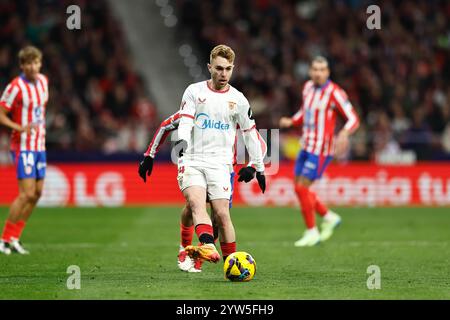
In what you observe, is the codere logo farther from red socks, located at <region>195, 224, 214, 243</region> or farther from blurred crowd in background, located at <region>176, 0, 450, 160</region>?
blurred crowd in background, located at <region>176, 0, 450, 160</region>

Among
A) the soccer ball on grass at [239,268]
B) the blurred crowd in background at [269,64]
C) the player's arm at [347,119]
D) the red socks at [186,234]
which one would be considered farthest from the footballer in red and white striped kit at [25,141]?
the blurred crowd in background at [269,64]

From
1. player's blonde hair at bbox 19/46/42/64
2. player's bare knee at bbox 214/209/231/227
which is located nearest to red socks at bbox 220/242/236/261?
player's bare knee at bbox 214/209/231/227

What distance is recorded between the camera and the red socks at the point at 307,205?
A: 13367mm

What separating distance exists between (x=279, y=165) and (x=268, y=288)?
12.6 m

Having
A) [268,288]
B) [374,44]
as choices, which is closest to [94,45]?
[374,44]

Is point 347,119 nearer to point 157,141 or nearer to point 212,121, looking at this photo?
point 212,121

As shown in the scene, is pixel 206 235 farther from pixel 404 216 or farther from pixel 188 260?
pixel 404 216

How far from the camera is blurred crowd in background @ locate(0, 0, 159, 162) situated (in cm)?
2206

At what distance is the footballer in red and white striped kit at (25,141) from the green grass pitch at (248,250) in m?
0.51

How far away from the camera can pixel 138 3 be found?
27.0 m

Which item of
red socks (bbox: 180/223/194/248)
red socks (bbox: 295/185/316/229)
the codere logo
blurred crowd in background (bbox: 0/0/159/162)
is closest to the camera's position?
the codere logo

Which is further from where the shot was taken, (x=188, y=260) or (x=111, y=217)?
(x=111, y=217)

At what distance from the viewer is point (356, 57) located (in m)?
25.0

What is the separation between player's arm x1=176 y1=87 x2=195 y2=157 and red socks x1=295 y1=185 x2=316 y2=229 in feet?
15.2
